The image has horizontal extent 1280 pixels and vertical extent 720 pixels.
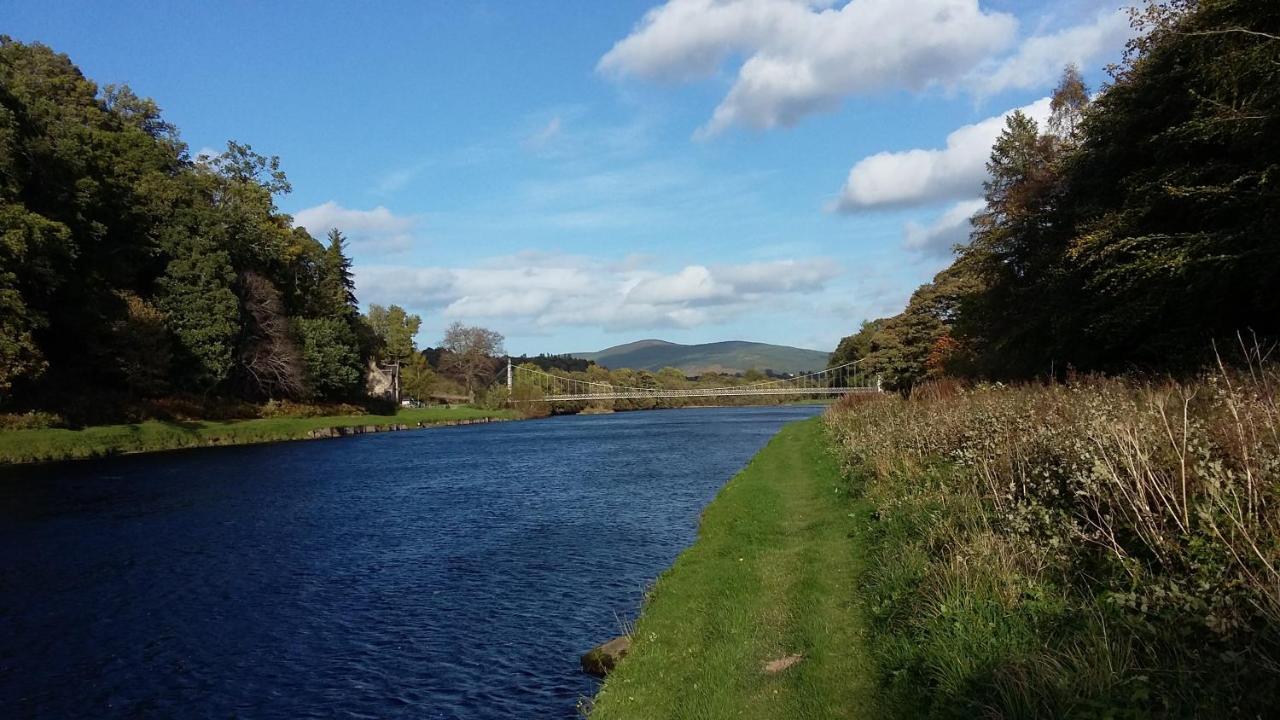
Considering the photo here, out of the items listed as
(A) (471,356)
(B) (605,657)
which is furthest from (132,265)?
(A) (471,356)

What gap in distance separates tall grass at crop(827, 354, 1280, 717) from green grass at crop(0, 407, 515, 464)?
1693 inches

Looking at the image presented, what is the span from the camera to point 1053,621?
23.4 ft

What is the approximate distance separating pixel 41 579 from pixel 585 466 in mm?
23992

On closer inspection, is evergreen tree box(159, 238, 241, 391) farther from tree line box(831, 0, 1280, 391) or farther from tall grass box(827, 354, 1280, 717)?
tall grass box(827, 354, 1280, 717)

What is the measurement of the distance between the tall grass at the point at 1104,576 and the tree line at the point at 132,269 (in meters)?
40.2

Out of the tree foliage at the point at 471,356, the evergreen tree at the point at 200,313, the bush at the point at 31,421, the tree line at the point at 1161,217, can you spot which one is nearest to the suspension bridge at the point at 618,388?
the tree foliage at the point at 471,356

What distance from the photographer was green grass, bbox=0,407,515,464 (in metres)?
37.0

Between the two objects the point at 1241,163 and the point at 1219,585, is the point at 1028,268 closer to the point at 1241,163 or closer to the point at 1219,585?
the point at 1241,163

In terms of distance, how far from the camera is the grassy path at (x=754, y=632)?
767 cm

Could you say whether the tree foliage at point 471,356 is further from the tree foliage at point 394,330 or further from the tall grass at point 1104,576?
the tall grass at point 1104,576

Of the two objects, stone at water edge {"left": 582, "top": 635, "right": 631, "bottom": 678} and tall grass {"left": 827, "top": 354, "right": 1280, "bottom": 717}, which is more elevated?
tall grass {"left": 827, "top": 354, "right": 1280, "bottom": 717}

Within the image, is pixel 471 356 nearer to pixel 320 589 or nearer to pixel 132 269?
pixel 132 269

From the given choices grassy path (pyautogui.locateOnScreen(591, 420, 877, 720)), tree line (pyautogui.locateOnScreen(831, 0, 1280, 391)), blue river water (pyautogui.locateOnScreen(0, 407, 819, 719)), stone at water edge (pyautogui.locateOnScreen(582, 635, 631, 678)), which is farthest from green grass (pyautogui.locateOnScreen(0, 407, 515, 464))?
tree line (pyautogui.locateOnScreen(831, 0, 1280, 391))

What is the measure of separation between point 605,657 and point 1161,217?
22055 millimetres
